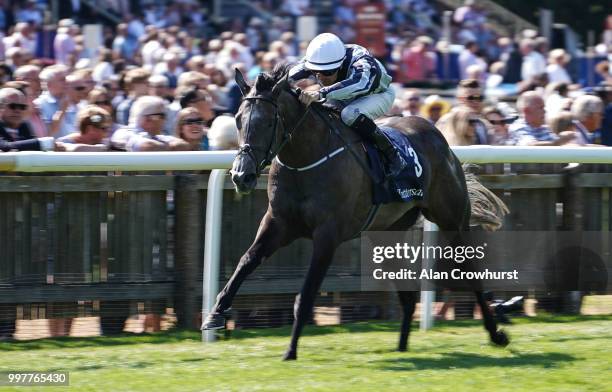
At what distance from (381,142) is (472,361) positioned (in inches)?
55.2

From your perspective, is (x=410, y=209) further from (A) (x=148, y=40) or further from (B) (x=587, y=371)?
(A) (x=148, y=40)

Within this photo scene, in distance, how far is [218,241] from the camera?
727 centimetres

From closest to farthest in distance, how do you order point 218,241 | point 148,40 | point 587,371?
point 587,371 → point 218,241 → point 148,40

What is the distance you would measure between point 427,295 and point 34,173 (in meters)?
2.67

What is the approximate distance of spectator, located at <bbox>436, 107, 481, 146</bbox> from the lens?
8953mm

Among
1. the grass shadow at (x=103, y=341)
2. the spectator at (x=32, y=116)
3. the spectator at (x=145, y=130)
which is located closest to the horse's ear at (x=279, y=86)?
the grass shadow at (x=103, y=341)

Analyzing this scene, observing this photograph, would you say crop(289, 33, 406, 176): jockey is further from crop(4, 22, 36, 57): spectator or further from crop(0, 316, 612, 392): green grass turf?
crop(4, 22, 36, 57): spectator

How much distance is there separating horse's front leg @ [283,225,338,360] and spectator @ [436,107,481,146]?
2.63m

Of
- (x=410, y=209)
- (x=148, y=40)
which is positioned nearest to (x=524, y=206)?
(x=410, y=209)

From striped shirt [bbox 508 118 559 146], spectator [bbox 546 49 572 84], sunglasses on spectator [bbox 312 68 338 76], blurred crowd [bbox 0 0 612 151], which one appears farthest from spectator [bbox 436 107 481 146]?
spectator [bbox 546 49 572 84]

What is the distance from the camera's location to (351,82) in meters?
6.80

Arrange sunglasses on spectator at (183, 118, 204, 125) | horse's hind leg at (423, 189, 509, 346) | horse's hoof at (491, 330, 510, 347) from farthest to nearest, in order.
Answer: sunglasses on spectator at (183, 118, 204, 125) < horse's hind leg at (423, 189, 509, 346) < horse's hoof at (491, 330, 510, 347)

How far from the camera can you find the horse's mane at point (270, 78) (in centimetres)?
639

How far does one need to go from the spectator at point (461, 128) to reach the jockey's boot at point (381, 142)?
1.94m
